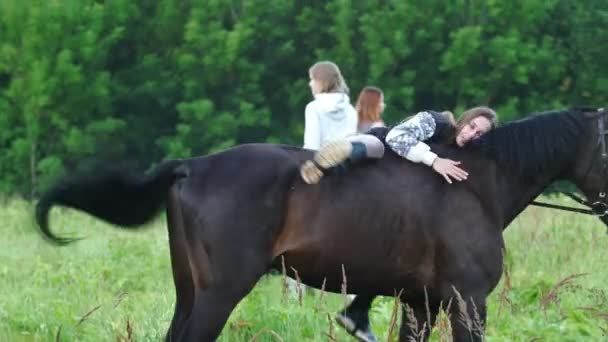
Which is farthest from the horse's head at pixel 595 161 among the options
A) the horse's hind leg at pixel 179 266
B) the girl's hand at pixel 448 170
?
the horse's hind leg at pixel 179 266

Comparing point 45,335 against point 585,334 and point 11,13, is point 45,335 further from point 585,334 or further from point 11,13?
point 11,13

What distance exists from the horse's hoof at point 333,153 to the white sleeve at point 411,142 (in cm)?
26

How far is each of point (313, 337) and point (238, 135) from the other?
24.5 m

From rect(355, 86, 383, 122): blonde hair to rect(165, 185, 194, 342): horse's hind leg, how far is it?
324 cm

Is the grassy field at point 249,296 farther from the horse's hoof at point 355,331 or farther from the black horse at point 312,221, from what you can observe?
the black horse at point 312,221

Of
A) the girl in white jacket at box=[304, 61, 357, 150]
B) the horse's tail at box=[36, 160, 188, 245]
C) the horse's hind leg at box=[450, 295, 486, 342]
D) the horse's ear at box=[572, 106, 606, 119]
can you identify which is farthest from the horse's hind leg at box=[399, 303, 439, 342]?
the girl in white jacket at box=[304, 61, 357, 150]

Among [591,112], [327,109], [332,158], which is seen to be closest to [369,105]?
[327,109]

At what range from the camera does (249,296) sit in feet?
25.3

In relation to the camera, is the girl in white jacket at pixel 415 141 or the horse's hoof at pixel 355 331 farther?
the horse's hoof at pixel 355 331

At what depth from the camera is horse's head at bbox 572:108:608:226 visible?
6758 millimetres

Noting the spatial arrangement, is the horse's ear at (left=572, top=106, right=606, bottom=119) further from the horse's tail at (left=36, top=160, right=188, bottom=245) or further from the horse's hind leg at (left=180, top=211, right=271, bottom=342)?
the horse's tail at (left=36, top=160, right=188, bottom=245)

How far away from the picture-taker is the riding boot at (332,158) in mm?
6285

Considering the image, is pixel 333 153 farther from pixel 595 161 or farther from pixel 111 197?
pixel 595 161

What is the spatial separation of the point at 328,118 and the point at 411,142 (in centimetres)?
301
